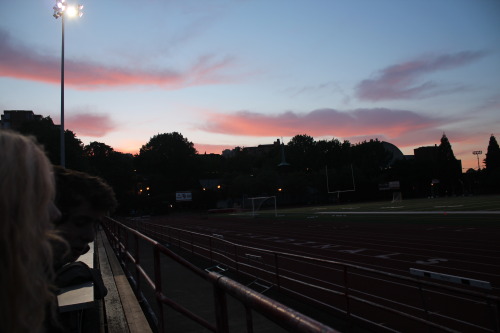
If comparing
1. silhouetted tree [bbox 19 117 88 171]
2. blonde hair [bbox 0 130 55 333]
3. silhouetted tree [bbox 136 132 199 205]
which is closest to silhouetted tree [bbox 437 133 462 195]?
silhouetted tree [bbox 136 132 199 205]

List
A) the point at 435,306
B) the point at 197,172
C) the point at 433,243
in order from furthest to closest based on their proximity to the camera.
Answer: the point at 197,172 → the point at 433,243 → the point at 435,306

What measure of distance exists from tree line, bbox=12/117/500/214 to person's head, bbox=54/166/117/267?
67188 millimetres

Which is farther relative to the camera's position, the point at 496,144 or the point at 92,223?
the point at 496,144

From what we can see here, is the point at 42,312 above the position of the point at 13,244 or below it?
below

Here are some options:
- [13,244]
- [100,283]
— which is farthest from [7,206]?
[100,283]

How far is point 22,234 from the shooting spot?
3.34 ft

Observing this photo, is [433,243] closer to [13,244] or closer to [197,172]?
[13,244]

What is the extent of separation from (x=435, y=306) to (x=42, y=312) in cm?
847

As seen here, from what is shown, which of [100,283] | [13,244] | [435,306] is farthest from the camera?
[435,306]

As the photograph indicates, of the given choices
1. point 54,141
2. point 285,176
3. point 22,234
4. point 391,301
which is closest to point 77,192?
point 22,234

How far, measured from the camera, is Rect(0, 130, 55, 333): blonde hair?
98 cm

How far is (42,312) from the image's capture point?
1.06 m

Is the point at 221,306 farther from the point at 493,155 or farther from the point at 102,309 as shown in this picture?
the point at 493,155

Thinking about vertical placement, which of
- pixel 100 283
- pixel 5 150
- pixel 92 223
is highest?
pixel 5 150
